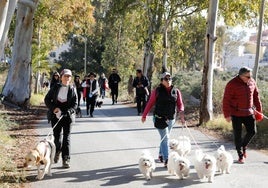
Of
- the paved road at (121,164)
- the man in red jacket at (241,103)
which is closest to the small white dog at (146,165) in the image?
the paved road at (121,164)

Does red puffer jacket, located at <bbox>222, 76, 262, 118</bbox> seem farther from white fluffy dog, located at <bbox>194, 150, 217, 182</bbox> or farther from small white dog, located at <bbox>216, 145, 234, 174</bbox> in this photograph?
white fluffy dog, located at <bbox>194, 150, 217, 182</bbox>

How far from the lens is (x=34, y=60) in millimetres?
25516

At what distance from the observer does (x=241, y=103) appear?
9.38 meters

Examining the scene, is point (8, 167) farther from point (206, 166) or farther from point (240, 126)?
point (240, 126)

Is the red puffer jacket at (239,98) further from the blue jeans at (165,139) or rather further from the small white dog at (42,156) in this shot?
the small white dog at (42,156)

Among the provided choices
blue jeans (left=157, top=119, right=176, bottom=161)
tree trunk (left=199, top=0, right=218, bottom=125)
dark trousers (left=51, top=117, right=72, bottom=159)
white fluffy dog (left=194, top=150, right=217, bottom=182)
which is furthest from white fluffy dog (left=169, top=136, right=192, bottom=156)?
tree trunk (left=199, top=0, right=218, bottom=125)

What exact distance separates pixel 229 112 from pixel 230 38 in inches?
2816

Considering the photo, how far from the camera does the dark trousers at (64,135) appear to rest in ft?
29.0

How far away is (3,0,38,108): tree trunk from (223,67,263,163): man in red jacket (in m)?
11.7

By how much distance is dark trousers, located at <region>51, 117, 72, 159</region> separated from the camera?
348 inches

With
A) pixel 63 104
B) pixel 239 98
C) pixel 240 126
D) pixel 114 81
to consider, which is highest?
pixel 114 81

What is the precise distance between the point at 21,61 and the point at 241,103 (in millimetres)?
12371

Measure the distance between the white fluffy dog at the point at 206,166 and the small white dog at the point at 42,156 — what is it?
2.65 meters

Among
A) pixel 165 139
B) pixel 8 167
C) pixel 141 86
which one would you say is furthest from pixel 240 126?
pixel 141 86
